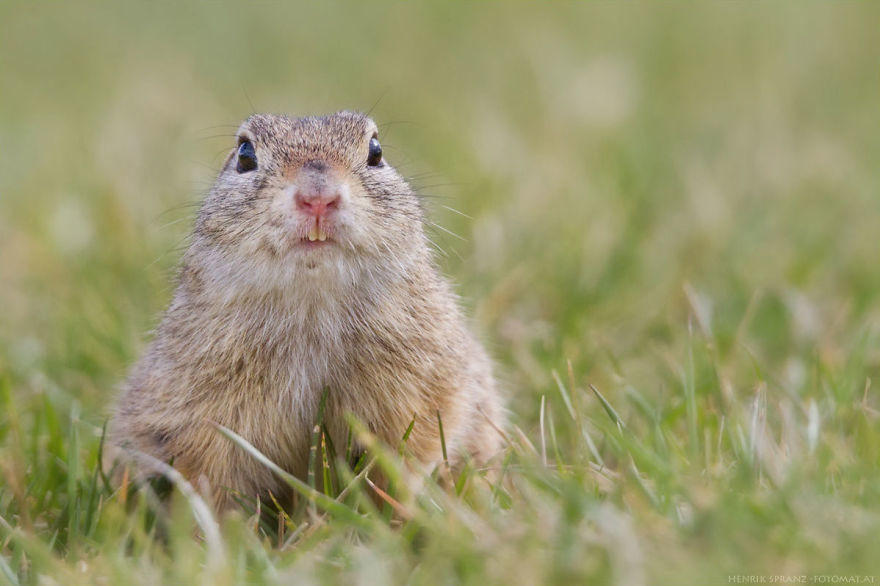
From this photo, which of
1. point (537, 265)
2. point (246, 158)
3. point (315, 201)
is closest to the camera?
point (315, 201)

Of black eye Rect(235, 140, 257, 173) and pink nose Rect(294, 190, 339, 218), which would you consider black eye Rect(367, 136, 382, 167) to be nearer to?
black eye Rect(235, 140, 257, 173)

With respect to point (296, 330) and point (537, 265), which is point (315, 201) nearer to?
point (296, 330)

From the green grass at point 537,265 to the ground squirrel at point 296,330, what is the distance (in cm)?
20

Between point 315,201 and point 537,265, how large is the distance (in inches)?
118

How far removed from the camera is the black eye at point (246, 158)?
470cm

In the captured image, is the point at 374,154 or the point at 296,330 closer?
the point at 296,330

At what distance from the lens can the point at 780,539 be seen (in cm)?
328

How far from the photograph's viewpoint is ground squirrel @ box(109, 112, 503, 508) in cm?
424

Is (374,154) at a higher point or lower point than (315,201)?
higher

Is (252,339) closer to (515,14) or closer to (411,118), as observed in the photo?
(411,118)

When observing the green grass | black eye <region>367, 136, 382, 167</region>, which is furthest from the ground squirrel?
the green grass

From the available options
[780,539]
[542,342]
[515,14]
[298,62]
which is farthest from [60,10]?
[780,539]

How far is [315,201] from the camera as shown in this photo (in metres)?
4.03

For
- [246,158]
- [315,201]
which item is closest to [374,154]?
[246,158]
